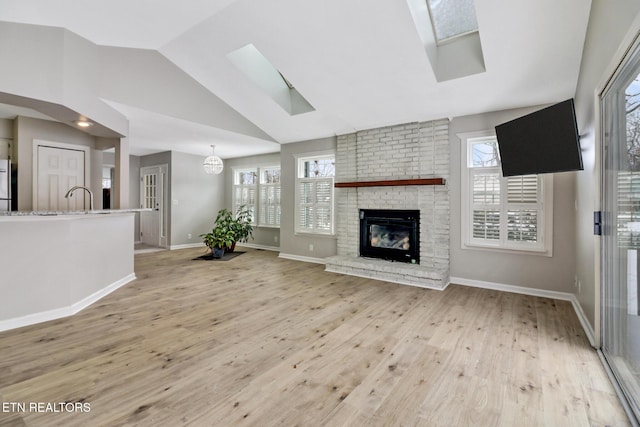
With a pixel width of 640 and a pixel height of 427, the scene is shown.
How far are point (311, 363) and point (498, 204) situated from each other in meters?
3.49

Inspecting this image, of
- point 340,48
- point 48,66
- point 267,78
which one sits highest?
point 267,78

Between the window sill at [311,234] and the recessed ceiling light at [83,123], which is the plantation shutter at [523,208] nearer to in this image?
the window sill at [311,234]

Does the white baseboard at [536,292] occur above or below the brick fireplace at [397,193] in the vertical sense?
below

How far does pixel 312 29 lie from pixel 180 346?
3.51 metres

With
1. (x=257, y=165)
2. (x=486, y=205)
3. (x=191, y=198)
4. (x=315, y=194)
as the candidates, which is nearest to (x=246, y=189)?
(x=257, y=165)

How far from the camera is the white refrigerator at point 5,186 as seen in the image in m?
3.95

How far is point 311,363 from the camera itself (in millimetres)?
2152

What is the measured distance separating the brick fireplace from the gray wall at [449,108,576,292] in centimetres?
14

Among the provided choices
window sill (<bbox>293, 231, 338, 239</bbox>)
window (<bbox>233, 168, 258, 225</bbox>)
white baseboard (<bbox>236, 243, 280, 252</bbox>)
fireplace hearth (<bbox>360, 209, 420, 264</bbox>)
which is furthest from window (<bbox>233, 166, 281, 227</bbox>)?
fireplace hearth (<bbox>360, 209, 420, 264</bbox>)

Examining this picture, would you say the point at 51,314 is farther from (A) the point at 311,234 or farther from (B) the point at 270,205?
(B) the point at 270,205

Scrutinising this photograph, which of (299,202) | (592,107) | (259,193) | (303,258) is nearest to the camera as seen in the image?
(592,107)

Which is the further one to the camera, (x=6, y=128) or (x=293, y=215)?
(x=293, y=215)

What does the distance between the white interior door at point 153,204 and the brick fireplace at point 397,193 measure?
193 inches

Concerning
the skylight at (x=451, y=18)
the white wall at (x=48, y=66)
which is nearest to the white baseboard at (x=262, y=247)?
the white wall at (x=48, y=66)
